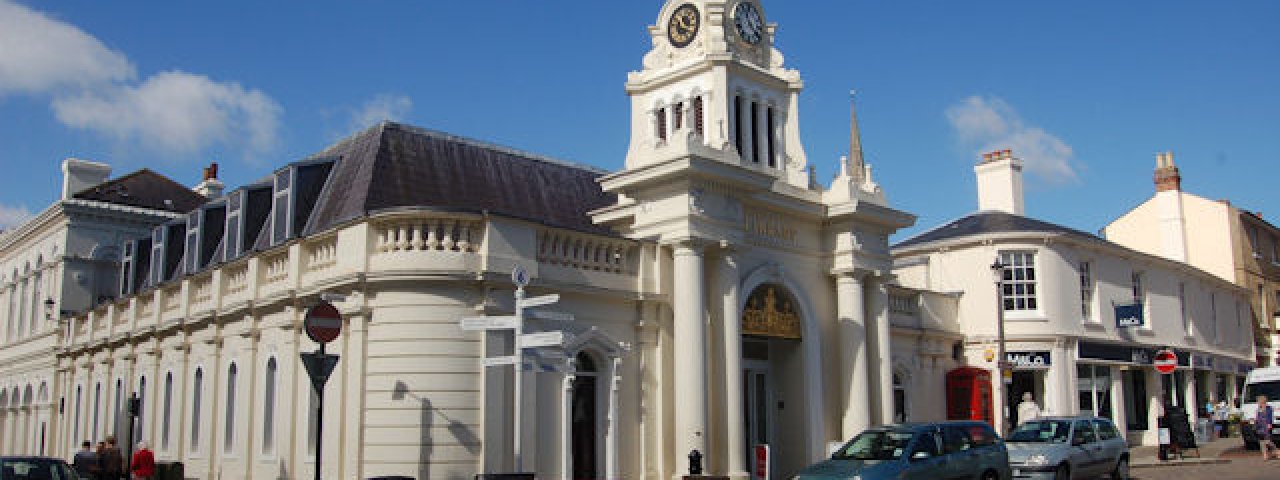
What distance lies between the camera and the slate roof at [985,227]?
33.0 m

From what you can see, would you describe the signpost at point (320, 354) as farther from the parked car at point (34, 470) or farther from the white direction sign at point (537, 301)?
the parked car at point (34, 470)

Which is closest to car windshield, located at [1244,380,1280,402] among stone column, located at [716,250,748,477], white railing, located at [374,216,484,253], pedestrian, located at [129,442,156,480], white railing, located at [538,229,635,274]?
stone column, located at [716,250,748,477]

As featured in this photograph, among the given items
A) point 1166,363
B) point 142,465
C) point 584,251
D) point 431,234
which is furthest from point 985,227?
point 142,465

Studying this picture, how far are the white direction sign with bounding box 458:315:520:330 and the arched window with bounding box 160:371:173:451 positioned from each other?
11507mm

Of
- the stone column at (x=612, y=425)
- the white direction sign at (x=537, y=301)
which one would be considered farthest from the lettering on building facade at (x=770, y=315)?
the white direction sign at (x=537, y=301)

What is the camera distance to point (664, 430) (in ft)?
63.0

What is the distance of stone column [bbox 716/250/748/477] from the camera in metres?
19.4

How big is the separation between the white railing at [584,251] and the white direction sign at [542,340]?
345 centimetres

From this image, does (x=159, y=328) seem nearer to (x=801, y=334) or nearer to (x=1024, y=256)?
(x=801, y=334)

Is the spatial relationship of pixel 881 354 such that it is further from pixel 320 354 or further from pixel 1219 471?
pixel 320 354

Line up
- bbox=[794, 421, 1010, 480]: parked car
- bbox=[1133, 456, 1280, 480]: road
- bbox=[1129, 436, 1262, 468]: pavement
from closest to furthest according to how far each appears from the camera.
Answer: bbox=[794, 421, 1010, 480]: parked car → bbox=[1133, 456, 1280, 480]: road → bbox=[1129, 436, 1262, 468]: pavement

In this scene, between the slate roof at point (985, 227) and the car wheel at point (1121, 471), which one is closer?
the car wheel at point (1121, 471)

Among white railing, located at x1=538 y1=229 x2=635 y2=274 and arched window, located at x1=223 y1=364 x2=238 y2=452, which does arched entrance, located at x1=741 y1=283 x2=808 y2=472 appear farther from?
arched window, located at x1=223 y1=364 x2=238 y2=452

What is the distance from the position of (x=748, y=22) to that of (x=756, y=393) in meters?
7.89
